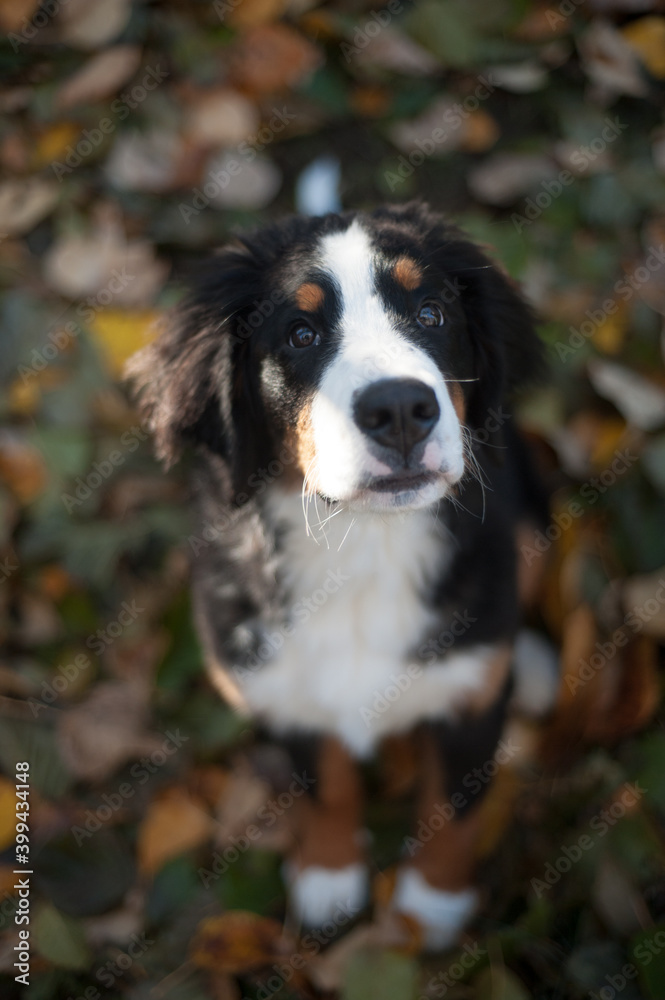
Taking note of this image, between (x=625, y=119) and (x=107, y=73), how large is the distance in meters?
2.09

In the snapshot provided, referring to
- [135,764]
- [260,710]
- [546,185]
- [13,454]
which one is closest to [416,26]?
[546,185]

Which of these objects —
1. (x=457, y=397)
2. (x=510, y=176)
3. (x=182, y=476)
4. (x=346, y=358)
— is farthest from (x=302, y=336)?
(x=510, y=176)

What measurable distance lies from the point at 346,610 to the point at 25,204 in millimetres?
2283

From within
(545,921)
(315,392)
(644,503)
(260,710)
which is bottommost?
(545,921)

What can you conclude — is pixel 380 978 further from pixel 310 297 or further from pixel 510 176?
pixel 510 176

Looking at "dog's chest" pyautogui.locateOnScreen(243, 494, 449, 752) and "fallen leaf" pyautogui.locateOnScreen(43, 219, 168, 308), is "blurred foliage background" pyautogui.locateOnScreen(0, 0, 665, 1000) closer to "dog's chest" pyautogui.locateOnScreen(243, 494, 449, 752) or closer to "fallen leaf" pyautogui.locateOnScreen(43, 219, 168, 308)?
"fallen leaf" pyautogui.locateOnScreen(43, 219, 168, 308)

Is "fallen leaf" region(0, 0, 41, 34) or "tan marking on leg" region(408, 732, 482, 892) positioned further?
"fallen leaf" region(0, 0, 41, 34)

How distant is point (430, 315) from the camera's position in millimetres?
1826

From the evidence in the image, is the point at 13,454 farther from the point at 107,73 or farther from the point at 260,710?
the point at 107,73

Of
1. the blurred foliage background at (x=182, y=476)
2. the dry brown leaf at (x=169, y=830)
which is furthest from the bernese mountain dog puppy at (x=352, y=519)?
the dry brown leaf at (x=169, y=830)

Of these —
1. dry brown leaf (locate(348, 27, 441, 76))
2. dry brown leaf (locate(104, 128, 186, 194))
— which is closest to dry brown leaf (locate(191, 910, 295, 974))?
dry brown leaf (locate(104, 128, 186, 194))

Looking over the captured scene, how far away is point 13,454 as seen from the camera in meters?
2.78

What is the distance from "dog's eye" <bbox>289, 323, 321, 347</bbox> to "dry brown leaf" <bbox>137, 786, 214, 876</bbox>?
154 cm

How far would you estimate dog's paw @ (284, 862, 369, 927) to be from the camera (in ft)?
7.48
